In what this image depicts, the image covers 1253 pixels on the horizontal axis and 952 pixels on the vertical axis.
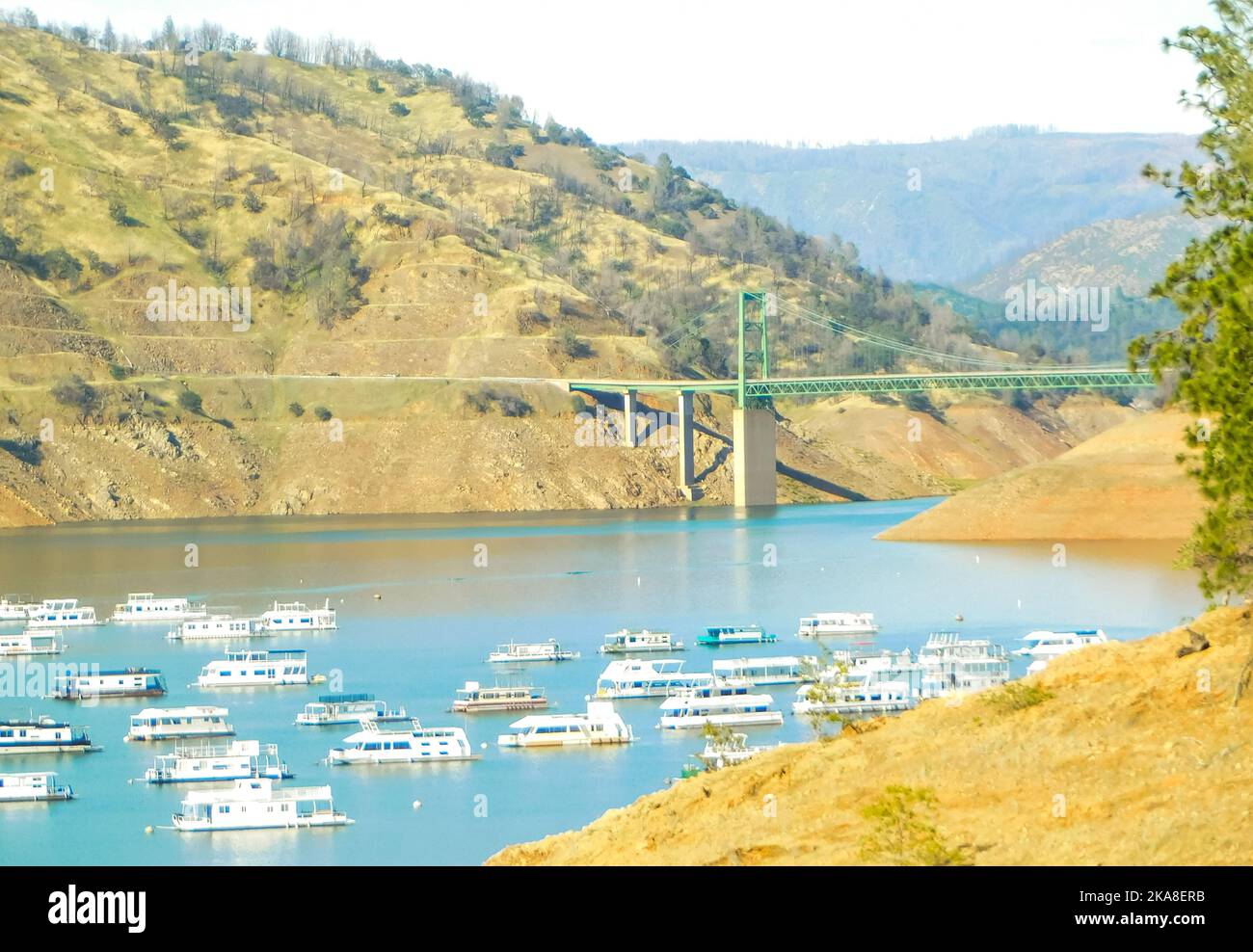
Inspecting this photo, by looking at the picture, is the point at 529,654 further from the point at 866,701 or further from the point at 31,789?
the point at 31,789

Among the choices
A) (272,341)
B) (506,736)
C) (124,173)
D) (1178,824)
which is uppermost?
(124,173)

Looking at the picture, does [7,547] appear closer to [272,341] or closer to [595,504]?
[595,504]

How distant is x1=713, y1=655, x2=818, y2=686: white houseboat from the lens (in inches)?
2322

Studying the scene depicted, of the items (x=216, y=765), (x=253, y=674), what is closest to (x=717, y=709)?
(x=216, y=765)

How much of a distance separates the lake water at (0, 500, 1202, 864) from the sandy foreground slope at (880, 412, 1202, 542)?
131 inches

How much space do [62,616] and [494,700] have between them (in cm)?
2762

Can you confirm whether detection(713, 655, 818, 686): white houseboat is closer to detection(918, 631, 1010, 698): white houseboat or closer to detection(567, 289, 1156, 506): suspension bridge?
detection(918, 631, 1010, 698): white houseboat

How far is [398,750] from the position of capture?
4844 centimetres

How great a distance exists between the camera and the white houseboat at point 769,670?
5897 centimetres

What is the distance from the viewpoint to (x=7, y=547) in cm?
11531

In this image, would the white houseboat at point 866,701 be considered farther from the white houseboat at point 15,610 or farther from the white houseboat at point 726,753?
the white houseboat at point 15,610

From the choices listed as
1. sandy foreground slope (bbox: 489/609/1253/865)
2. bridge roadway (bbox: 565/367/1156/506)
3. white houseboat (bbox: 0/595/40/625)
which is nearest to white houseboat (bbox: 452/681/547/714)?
white houseboat (bbox: 0/595/40/625)
